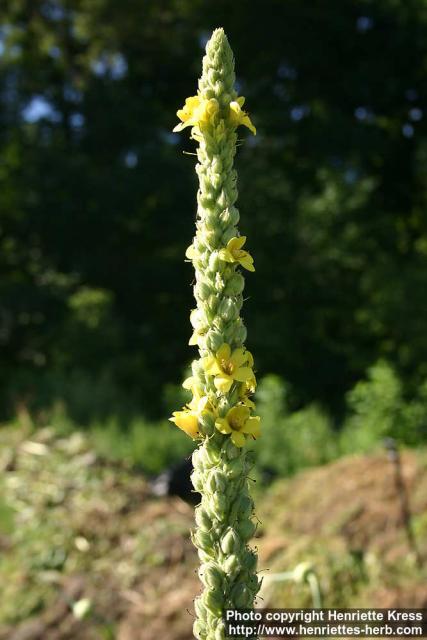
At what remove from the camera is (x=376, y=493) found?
203 inches

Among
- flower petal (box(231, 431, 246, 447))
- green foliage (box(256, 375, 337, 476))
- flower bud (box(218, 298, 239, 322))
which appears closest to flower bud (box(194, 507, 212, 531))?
flower petal (box(231, 431, 246, 447))

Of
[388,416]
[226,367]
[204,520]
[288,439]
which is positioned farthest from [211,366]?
[388,416]

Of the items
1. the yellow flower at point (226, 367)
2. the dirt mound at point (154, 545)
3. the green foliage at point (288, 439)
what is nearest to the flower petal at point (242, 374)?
the yellow flower at point (226, 367)

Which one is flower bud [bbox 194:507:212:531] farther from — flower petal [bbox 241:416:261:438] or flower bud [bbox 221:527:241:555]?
flower petal [bbox 241:416:261:438]

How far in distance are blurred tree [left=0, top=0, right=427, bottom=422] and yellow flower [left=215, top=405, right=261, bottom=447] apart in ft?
32.4

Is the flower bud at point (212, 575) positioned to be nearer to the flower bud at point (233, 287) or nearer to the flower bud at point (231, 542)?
the flower bud at point (231, 542)

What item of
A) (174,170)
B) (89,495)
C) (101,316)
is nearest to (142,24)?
(174,170)

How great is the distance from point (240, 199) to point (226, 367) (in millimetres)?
10360

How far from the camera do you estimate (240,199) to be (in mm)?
11492

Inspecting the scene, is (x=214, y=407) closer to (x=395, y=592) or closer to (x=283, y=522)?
(x=395, y=592)

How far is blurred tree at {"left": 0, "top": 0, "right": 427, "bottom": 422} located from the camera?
37.9 feet

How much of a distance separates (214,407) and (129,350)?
35.9ft

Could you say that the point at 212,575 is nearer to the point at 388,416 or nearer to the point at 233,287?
the point at 233,287

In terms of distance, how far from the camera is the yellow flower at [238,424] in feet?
4.37
